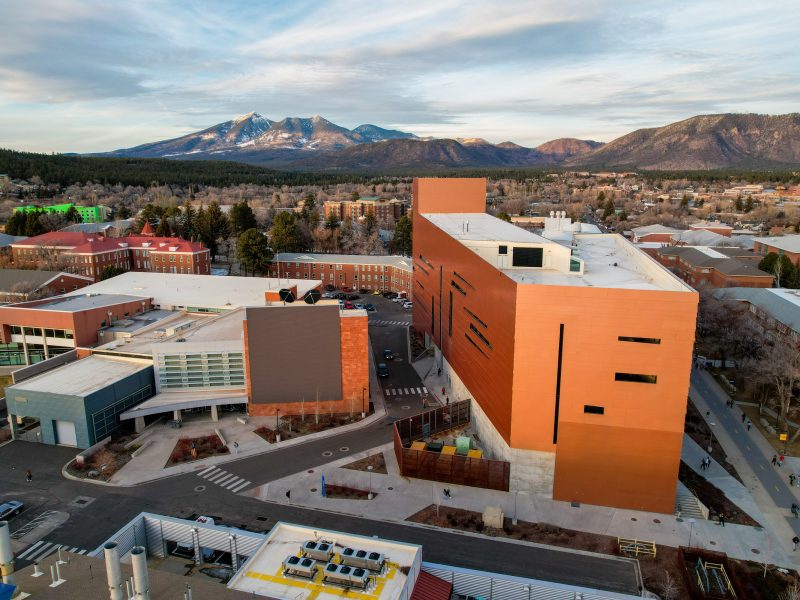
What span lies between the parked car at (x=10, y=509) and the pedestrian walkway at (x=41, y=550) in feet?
11.3

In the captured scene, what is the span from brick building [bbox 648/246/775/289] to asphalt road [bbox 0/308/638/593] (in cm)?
5325

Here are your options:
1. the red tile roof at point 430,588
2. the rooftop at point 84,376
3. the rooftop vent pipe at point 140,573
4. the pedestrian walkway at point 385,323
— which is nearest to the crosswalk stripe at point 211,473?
the rooftop at point 84,376

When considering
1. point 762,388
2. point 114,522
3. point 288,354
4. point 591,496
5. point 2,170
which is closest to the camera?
point 114,522

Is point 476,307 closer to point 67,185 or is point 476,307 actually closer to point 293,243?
point 293,243

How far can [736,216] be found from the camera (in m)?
144

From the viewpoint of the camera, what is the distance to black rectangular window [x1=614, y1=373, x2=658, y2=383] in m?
28.1

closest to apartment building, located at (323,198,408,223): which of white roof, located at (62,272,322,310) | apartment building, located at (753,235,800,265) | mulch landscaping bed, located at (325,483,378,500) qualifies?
white roof, located at (62,272,322,310)

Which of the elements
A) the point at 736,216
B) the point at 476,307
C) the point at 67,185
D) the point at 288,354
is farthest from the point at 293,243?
the point at 736,216

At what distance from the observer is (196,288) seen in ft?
202

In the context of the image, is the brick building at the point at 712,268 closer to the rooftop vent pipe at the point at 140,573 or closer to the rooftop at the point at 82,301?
the rooftop at the point at 82,301

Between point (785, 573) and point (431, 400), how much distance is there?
25.8 metres

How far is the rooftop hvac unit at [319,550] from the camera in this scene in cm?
1939

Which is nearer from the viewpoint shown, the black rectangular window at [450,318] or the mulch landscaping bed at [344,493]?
the mulch landscaping bed at [344,493]

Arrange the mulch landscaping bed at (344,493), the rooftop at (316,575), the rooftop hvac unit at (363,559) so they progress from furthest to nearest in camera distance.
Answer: the mulch landscaping bed at (344,493) → the rooftop hvac unit at (363,559) → the rooftop at (316,575)
